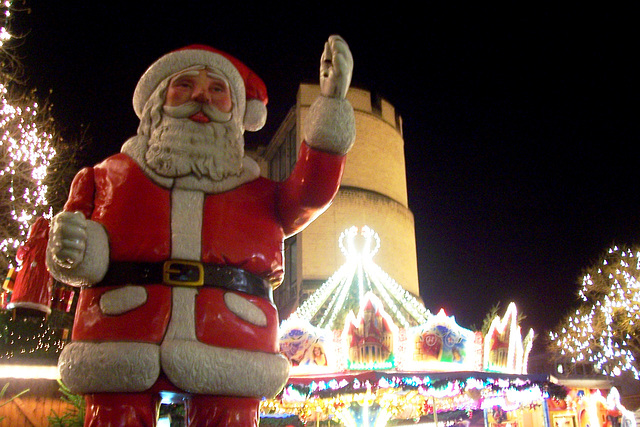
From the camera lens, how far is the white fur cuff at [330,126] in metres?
2.60

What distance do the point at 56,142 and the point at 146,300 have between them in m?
12.3

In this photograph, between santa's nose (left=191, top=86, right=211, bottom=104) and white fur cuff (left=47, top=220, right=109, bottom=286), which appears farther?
santa's nose (left=191, top=86, right=211, bottom=104)

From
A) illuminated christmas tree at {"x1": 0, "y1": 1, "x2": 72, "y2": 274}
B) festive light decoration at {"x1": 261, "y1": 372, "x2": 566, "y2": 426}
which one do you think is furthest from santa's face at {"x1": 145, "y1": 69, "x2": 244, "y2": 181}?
illuminated christmas tree at {"x1": 0, "y1": 1, "x2": 72, "y2": 274}

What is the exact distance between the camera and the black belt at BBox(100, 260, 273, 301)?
254 cm

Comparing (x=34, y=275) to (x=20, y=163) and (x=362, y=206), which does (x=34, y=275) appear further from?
(x=362, y=206)

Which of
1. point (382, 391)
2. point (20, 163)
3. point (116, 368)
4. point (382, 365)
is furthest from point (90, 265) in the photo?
point (20, 163)

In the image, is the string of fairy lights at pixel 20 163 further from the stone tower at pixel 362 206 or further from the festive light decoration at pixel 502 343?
the stone tower at pixel 362 206

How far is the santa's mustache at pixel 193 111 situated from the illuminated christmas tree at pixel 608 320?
19826mm

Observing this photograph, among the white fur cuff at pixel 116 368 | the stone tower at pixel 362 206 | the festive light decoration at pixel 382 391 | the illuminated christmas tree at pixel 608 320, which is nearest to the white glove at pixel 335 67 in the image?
the white fur cuff at pixel 116 368

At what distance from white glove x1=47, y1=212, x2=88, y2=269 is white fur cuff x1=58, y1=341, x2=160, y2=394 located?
39cm

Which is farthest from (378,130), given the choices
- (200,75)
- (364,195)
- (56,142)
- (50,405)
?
(200,75)

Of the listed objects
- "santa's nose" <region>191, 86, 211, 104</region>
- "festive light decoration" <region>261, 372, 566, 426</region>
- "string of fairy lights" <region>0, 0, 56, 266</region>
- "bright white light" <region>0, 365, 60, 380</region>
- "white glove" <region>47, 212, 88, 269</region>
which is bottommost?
"festive light decoration" <region>261, 372, 566, 426</region>

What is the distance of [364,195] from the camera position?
2164cm

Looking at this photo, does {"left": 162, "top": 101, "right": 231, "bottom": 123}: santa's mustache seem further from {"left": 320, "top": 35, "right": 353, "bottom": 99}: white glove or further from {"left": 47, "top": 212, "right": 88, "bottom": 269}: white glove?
{"left": 47, "top": 212, "right": 88, "bottom": 269}: white glove
